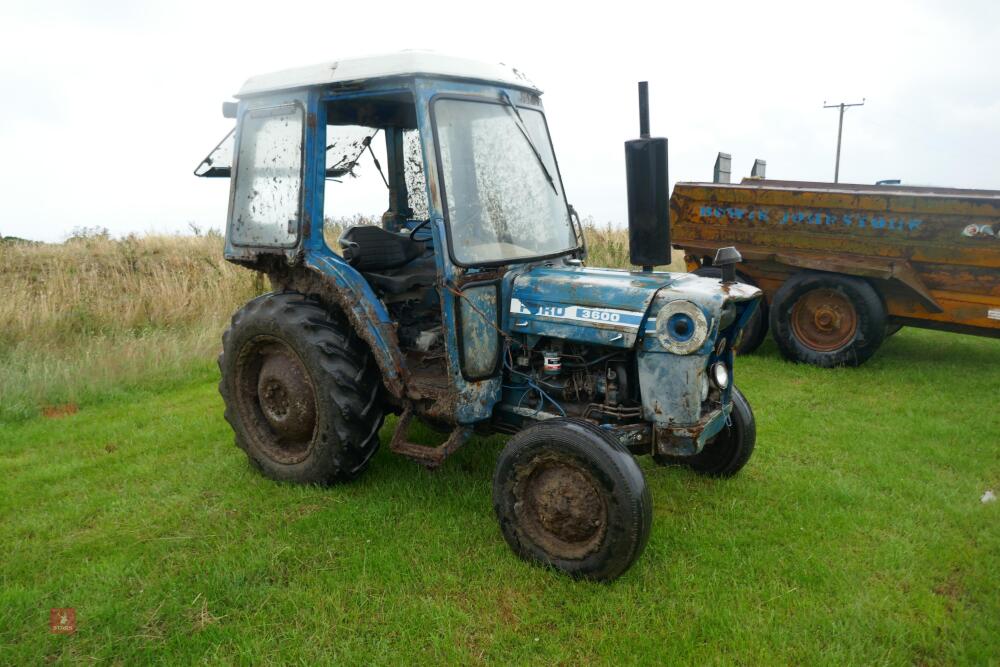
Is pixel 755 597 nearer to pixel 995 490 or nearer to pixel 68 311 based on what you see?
pixel 995 490

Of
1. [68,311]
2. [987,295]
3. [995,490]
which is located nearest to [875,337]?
[987,295]

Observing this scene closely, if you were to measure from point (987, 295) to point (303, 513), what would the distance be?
611cm

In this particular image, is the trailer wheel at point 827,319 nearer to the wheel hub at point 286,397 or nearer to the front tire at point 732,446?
the front tire at point 732,446

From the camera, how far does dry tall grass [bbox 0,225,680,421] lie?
6.30m

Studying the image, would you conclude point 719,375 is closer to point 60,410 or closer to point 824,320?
point 824,320

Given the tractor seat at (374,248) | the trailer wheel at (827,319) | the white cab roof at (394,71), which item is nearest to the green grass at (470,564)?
the tractor seat at (374,248)

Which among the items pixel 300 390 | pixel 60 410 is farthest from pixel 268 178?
pixel 60 410

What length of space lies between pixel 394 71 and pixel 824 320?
17.1 ft

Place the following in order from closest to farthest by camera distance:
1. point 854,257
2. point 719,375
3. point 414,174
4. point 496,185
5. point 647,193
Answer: point 647,193 < point 719,375 < point 496,185 < point 414,174 < point 854,257

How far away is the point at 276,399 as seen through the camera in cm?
423

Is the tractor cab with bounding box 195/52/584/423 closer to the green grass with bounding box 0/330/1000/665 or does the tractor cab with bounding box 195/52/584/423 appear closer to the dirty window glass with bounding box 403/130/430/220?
the dirty window glass with bounding box 403/130/430/220

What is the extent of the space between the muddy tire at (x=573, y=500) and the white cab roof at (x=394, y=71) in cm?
178

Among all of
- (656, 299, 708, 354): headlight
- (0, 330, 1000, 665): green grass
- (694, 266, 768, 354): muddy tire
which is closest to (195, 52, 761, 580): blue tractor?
(656, 299, 708, 354): headlight

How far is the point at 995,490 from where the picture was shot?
4.19 m
